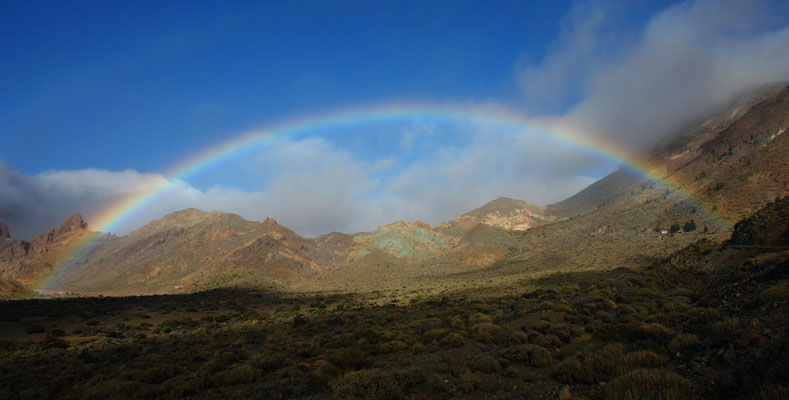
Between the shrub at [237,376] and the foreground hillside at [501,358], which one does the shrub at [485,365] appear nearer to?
the foreground hillside at [501,358]

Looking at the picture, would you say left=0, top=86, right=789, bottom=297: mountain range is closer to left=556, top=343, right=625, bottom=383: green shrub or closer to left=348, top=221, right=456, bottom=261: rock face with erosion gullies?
left=348, top=221, right=456, bottom=261: rock face with erosion gullies

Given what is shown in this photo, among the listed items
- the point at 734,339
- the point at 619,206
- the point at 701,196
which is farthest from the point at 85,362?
the point at 619,206

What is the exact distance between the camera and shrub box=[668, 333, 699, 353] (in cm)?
838

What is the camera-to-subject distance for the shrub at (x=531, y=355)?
10670 millimetres

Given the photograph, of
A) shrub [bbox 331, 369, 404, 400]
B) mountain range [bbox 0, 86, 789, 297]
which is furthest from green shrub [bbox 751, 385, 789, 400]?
mountain range [bbox 0, 86, 789, 297]

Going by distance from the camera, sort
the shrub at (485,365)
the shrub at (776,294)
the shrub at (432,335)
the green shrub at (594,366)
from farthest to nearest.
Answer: the shrub at (432,335), the shrub at (485,365), the shrub at (776,294), the green shrub at (594,366)

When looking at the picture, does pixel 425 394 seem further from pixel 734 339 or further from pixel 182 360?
pixel 182 360

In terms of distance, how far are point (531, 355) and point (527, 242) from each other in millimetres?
112189

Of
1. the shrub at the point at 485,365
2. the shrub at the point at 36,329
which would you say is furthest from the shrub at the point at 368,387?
the shrub at the point at 36,329

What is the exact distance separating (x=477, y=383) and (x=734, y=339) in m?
6.18

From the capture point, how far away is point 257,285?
88.9 meters

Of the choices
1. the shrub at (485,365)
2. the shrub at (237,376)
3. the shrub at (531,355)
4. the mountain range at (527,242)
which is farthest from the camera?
the mountain range at (527,242)

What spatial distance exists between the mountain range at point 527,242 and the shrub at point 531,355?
49284mm

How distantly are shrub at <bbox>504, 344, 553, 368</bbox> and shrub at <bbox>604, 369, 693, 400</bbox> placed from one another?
381 centimetres
